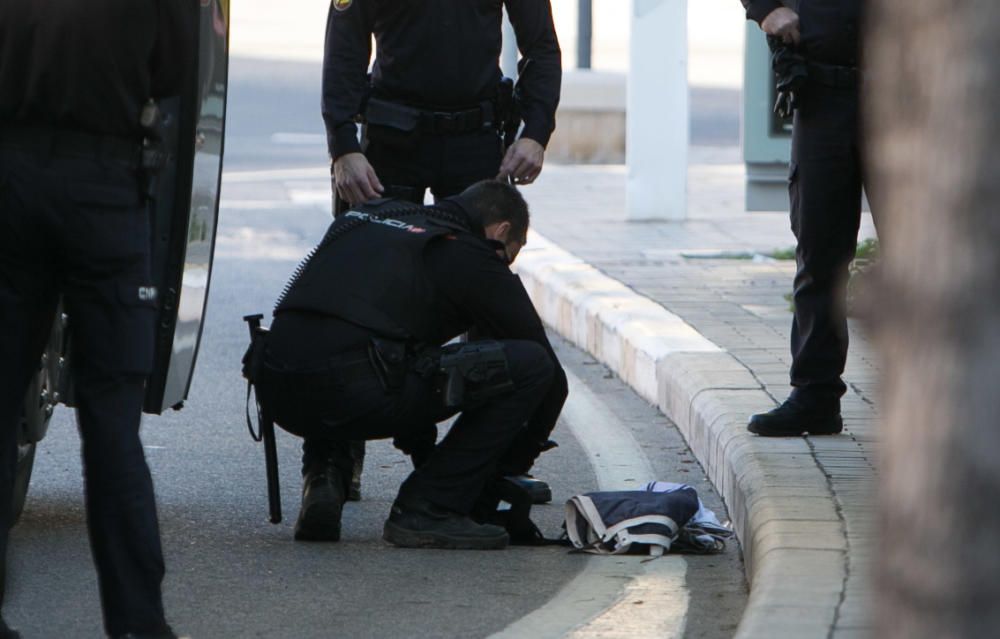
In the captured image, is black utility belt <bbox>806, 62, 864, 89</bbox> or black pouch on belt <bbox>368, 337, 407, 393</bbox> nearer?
black pouch on belt <bbox>368, 337, 407, 393</bbox>

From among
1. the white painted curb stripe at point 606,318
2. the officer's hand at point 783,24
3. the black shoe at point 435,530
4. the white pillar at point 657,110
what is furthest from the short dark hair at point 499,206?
the white pillar at point 657,110

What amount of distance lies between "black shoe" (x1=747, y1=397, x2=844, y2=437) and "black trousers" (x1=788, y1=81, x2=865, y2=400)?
3 cm

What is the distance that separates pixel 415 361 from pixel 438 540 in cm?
47

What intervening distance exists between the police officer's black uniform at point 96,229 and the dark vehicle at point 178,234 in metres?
0.87

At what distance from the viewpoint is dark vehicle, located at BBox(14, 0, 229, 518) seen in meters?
4.54

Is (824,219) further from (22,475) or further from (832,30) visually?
(22,475)

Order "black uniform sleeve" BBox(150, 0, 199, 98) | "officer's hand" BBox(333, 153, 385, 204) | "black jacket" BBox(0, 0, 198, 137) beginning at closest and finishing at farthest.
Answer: "black jacket" BBox(0, 0, 198, 137) → "black uniform sleeve" BBox(150, 0, 199, 98) → "officer's hand" BBox(333, 153, 385, 204)

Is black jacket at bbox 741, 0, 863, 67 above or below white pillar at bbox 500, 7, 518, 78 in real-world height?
above

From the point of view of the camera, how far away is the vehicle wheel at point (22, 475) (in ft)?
15.5

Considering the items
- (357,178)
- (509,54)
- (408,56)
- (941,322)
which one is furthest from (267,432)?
(509,54)

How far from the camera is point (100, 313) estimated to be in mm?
3502

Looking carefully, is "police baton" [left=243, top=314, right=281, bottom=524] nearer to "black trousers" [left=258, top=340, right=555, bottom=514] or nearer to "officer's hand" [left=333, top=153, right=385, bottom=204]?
"black trousers" [left=258, top=340, right=555, bottom=514]

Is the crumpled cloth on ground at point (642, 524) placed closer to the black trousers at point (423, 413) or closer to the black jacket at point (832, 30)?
the black trousers at point (423, 413)

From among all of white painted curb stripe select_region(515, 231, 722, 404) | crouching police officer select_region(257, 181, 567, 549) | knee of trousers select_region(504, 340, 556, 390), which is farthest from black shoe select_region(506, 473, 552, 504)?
white painted curb stripe select_region(515, 231, 722, 404)
